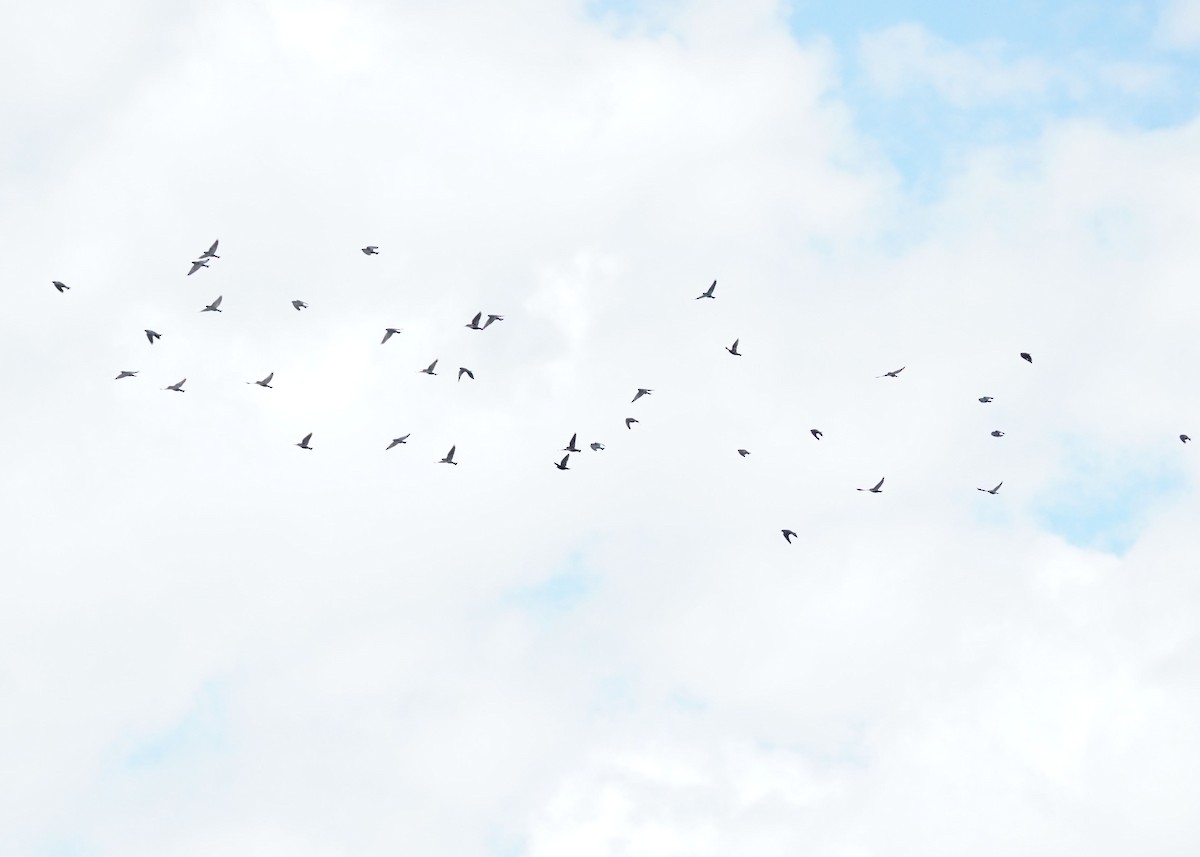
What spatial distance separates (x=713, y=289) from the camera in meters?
158

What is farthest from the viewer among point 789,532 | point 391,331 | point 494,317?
point 391,331

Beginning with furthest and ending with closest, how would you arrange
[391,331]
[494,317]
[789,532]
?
[391,331], [494,317], [789,532]

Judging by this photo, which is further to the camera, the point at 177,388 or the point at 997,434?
the point at 177,388

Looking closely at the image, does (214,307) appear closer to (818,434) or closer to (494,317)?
(494,317)

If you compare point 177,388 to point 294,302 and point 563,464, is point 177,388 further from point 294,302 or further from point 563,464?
point 563,464

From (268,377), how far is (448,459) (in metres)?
27.9

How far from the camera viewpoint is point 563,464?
16475 cm

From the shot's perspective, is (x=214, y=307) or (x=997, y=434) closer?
(x=997, y=434)

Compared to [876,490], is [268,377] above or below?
below

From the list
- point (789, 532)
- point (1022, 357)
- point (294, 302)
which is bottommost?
point (789, 532)

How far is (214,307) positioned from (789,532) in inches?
2742

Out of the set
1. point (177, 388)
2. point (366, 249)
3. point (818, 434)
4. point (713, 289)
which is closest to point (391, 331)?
point (366, 249)

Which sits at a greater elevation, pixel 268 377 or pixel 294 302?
pixel 294 302

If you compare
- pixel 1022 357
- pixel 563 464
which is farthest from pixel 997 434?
pixel 563 464
